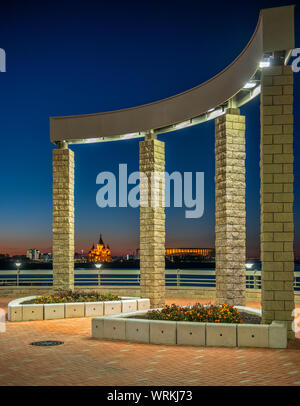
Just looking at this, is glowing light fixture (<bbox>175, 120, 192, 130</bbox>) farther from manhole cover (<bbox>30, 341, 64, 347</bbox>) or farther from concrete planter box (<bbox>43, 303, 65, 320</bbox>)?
manhole cover (<bbox>30, 341, 64, 347</bbox>)

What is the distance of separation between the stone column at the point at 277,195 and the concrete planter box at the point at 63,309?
18.4 feet

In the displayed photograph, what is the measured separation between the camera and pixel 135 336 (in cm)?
1072

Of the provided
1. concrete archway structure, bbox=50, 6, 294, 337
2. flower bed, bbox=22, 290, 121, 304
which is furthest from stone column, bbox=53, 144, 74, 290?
flower bed, bbox=22, 290, 121, 304

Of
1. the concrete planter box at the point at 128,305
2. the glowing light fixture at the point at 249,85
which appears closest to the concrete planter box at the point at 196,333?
the concrete planter box at the point at 128,305

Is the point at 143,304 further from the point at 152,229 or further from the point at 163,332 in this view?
the point at 163,332

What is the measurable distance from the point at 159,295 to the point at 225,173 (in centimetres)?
506

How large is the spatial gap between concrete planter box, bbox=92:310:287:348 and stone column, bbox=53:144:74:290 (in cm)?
755

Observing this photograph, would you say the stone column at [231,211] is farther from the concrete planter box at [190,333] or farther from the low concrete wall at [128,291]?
the low concrete wall at [128,291]

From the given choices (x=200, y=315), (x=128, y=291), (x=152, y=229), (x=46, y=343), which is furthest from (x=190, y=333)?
(x=128, y=291)

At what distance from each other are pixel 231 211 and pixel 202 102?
12.1ft

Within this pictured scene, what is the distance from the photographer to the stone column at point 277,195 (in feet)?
35.1

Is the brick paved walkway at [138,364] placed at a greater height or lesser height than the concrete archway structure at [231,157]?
lesser

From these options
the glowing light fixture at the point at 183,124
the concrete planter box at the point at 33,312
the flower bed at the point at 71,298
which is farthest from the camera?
the glowing light fixture at the point at 183,124

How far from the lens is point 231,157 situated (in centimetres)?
1450
